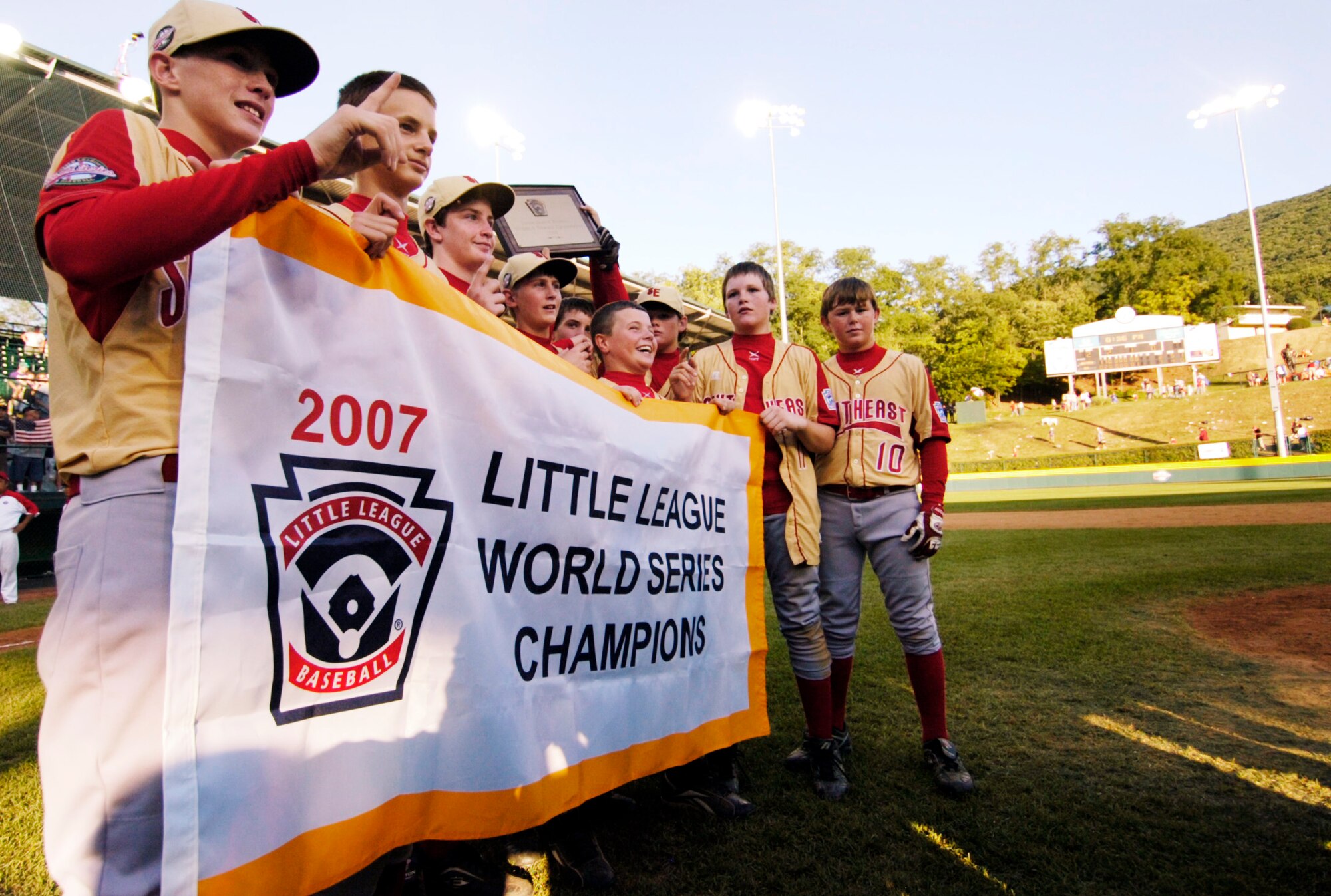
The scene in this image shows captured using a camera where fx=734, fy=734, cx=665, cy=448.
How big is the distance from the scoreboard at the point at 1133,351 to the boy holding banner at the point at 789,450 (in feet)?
189

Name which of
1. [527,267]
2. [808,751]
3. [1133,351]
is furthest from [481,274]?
[1133,351]

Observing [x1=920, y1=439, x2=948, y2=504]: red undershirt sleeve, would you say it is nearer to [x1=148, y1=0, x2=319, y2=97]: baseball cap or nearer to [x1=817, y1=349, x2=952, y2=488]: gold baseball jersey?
[x1=817, y1=349, x2=952, y2=488]: gold baseball jersey

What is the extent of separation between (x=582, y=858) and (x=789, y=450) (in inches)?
77.9

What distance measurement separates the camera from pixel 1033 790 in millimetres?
3006

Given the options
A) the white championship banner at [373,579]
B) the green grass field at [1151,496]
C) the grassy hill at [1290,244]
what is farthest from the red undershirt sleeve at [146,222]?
the grassy hill at [1290,244]

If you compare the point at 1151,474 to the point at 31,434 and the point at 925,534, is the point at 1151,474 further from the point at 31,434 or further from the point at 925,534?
the point at 31,434

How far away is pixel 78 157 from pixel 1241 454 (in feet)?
139

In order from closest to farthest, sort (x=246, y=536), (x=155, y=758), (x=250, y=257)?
(x=155, y=758), (x=246, y=536), (x=250, y=257)

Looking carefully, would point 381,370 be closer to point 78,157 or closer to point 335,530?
point 335,530

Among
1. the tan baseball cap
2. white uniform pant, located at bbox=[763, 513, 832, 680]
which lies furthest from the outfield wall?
the tan baseball cap

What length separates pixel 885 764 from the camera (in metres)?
3.38

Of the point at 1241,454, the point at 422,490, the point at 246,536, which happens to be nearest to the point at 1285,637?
the point at 422,490

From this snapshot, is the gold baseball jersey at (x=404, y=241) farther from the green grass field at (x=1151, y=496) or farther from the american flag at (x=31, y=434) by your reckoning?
the green grass field at (x=1151, y=496)

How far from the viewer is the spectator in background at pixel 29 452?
499 inches
